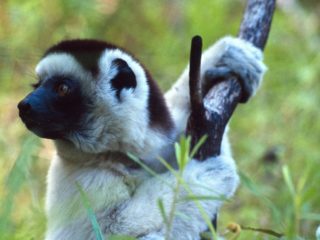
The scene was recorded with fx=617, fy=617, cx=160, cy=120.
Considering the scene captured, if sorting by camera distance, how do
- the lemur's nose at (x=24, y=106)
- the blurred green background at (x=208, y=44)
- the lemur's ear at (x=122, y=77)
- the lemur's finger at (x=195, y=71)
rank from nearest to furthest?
1. the lemur's finger at (x=195, y=71)
2. the lemur's nose at (x=24, y=106)
3. the lemur's ear at (x=122, y=77)
4. the blurred green background at (x=208, y=44)

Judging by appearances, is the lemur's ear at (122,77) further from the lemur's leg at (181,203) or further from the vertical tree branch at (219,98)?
the lemur's leg at (181,203)

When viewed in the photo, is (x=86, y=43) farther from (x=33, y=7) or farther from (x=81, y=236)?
(x=33, y=7)

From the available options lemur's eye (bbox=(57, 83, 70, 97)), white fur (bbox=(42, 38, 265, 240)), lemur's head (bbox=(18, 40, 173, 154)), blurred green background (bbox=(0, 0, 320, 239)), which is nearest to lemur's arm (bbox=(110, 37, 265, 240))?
white fur (bbox=(42, 38, 265, 240))

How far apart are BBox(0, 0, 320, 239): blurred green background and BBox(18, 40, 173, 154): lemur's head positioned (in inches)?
66.8

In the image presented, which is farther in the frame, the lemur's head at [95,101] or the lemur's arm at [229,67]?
the lemur's arm at [229,67]

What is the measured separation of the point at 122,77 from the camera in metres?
3.27

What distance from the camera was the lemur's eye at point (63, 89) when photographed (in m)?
3.18

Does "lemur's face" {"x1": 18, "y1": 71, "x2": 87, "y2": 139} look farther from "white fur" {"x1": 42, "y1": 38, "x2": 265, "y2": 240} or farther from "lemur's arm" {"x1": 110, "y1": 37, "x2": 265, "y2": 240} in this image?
"lemur's arm" {"x1": 110, "y1": 37, "x2": 265, "y2": 240}

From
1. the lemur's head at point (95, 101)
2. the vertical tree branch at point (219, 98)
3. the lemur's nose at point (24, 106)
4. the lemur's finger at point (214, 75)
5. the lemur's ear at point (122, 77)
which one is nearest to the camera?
the vertical tree branch at point (219, 98)

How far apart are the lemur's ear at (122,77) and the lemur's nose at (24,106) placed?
50 cm

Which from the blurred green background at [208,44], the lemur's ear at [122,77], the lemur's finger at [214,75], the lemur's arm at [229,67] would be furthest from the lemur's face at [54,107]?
the blurred green background at [208,44]

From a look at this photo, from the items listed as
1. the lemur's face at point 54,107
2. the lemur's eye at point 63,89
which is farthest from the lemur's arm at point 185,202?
the lemur's eye at point 63,89

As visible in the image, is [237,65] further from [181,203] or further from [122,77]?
[181,203]

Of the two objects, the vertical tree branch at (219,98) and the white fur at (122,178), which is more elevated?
the vertical tree branch at (219,98)
